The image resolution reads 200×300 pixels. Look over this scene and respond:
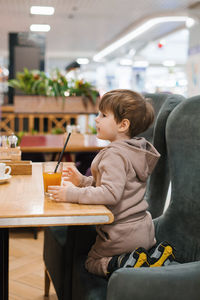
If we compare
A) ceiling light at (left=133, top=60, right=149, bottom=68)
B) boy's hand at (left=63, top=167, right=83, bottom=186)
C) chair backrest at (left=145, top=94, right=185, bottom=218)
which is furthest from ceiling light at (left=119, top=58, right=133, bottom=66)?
boy's hand at (left=63, top=167, right=83, bottom=186)

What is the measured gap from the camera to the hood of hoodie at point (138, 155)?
1.36 metres

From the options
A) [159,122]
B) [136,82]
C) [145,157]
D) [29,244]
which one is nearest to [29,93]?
[29,244]

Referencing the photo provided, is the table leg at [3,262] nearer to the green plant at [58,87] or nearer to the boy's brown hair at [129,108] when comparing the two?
the boy's brown hair at [129,108]

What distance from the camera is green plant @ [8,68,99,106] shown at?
3.83m

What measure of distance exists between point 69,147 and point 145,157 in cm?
174

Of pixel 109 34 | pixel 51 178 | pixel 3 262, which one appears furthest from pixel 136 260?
pixel 109 34

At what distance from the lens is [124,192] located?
1374mm

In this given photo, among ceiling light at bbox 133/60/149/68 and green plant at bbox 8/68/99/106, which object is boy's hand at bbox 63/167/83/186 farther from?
ceiling light at bbox 133/60/149/68

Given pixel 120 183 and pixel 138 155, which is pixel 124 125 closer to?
pixel 138 155

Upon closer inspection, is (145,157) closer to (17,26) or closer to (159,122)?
(159,122)

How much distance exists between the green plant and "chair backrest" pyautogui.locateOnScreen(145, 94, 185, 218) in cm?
185

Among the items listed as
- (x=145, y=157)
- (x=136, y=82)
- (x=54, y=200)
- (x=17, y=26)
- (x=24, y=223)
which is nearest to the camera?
(x=24, y=223)

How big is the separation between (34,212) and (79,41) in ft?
42.1

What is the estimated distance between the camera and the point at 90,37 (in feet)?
40.5
